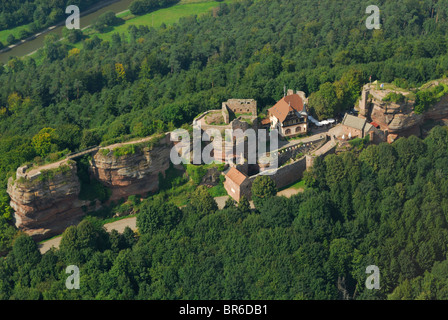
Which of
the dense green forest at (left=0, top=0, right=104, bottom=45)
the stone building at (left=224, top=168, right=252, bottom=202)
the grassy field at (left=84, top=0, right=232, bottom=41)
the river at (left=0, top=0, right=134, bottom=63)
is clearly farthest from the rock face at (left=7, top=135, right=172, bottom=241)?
the dense green forest at (left=0, top=0, right=104, bottom=45)

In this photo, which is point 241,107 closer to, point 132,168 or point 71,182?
point 132,168

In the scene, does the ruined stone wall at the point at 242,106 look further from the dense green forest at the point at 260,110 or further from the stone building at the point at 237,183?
the stone building at the point at 237,183

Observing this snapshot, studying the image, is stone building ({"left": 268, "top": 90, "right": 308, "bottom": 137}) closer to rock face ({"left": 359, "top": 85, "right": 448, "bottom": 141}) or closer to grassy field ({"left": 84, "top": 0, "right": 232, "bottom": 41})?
rock face ({"left": 359, "top": 85, "right": 448, "bottom": 141})

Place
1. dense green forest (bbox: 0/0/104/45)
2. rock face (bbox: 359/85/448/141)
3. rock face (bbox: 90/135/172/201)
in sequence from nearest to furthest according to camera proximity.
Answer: rock face (bbox: 90/135/172/201)
rock face (bbox: 359/85/448/141)
dense green forest (bbox: 0/0/104/45)

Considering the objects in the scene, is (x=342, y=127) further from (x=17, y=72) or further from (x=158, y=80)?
(x=17, y=72)

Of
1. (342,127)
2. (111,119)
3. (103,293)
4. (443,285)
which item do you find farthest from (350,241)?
(111,119)
